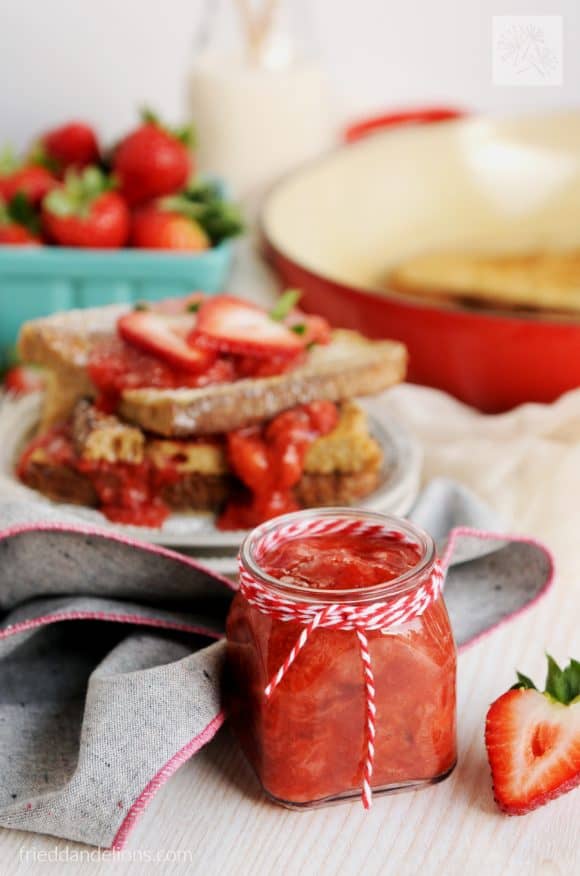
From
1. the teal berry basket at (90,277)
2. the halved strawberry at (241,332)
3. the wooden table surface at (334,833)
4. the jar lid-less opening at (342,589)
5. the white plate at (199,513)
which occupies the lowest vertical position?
the wooden table surface at (334,833)

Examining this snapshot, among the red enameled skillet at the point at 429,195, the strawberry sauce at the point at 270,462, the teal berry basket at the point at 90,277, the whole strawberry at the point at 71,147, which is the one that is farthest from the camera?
the red enameled skillet at the point at 429,195

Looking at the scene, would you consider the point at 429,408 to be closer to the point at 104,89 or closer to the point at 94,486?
the point at 94,486

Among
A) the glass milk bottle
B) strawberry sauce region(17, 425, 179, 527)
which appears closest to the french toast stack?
strawberry sauce region(17, 425, 179, 527)

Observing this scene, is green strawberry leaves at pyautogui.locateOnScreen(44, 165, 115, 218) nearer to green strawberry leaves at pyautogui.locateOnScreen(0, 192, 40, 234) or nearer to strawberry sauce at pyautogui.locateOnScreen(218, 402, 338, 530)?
green strawberry leaves at pyautogui.locateOnScreen(0, 192, 40, 234)

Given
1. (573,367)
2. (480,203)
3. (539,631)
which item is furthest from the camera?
(480,203)

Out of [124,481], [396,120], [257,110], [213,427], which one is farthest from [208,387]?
[396,120]

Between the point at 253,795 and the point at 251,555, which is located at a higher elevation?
the point at 251,555

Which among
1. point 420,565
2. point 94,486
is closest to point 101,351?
point 94,486

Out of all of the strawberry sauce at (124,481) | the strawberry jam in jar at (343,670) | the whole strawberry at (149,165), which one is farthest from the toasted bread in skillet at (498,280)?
the strawberry jam in jar at (343,670)

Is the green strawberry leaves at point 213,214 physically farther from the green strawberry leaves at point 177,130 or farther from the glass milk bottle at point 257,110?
the glass milk bottle at point 257,110
